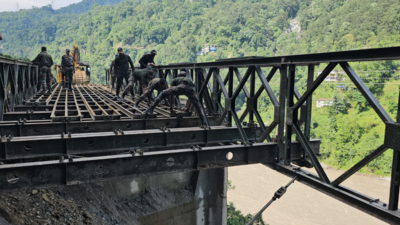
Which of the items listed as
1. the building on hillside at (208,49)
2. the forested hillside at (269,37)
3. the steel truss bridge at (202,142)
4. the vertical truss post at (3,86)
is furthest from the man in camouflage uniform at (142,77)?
the building on hillside at (208,49)

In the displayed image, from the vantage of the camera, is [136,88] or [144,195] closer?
[144,195]

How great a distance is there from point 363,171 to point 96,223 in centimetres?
3914

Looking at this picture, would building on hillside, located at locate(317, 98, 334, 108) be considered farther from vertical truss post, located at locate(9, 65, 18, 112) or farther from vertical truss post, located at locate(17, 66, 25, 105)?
vertical truss post, located at locate(9, 65, 18, 112)

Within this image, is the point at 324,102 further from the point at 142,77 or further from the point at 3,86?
the point at 3,86

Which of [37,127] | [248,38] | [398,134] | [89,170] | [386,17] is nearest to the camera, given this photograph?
[398,134]

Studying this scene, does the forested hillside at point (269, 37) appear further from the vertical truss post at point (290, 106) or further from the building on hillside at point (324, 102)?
the vertical truss post at point (290, 106)

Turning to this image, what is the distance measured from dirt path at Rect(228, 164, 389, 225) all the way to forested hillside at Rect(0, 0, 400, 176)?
133 inches

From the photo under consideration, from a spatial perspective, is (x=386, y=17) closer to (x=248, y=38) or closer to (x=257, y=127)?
(x=248, y=38)

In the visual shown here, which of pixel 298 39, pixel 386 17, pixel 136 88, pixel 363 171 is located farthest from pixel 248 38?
pixel 136 88

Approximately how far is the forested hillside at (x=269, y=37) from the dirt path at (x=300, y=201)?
3383 mm

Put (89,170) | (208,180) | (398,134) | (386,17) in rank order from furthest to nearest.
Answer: (386,17) → (208,180) → (89,170) → (398,134)

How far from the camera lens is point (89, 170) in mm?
4082

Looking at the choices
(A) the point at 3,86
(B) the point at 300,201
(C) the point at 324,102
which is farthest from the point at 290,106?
(C) the point at 324,102

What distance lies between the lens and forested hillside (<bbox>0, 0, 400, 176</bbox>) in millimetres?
44844
